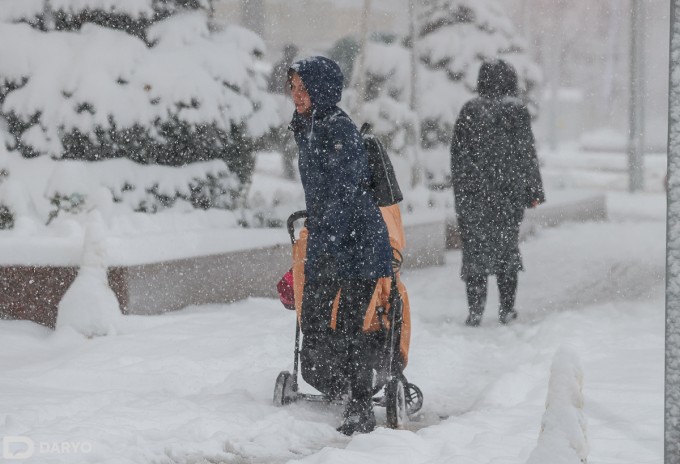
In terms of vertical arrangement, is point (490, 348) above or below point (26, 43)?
below

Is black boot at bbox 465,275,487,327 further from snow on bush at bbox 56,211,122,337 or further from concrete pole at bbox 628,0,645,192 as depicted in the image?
concrete pole at bbox 628,0,645,192

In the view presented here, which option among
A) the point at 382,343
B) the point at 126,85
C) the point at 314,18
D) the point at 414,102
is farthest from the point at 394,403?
the point at 314,18

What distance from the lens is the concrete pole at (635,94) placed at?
2756 centimetres

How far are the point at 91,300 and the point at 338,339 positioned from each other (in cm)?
293

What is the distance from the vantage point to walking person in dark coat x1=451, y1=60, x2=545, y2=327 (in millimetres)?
8836

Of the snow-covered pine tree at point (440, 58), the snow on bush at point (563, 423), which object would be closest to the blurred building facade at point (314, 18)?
the snow-covered pine tree at point (440, 58)

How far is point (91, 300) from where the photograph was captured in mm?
7977

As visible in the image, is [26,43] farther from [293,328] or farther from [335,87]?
[335,87]

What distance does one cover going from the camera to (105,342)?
7605 millimetres

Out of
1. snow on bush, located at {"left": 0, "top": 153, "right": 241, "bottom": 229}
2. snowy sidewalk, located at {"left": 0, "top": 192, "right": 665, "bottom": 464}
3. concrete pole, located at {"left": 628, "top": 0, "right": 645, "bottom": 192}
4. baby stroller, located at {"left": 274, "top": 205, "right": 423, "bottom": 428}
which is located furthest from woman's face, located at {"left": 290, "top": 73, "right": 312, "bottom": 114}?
concrete pole, located at {"left": 628, "top": 0, "right": 645, "bottom": 192}

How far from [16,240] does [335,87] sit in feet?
13.9

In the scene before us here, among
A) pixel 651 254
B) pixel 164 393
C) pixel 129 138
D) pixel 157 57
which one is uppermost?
pixel 157 57

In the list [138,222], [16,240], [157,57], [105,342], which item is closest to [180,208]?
[138,222]

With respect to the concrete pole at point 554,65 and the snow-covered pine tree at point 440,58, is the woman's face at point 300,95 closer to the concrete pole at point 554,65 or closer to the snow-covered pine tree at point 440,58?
the snow-covered pine tree at point 440,58
